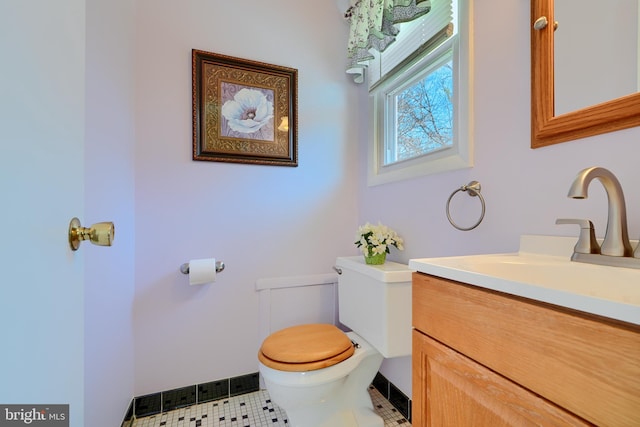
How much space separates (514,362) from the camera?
47 cm

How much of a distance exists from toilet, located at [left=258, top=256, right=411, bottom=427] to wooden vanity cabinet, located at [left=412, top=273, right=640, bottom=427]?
1.37 feet

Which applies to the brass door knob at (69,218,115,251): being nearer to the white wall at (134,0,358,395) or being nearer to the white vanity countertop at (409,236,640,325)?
the white vanity countertop at (409,236,640,325)

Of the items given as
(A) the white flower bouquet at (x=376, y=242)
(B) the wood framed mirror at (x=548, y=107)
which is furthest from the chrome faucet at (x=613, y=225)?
(A) the white flower bouquet at (x=376, y=242)

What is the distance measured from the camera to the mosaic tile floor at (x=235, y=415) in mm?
1326

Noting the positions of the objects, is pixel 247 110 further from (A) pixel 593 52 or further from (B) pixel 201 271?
(A) pixel 593 52

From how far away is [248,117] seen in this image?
5.16 ft

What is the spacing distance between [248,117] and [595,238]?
1.57m

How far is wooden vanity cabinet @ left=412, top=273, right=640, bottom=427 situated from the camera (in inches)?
14.1

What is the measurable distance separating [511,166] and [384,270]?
0.62 metres

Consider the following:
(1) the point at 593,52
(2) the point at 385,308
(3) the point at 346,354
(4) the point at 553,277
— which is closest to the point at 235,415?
(3) the point at 346,354

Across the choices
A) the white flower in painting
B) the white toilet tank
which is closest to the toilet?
the white toilet tank

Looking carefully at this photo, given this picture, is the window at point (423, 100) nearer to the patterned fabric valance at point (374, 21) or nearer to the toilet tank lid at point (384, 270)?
the patterned fabric valance at point (374, 21)

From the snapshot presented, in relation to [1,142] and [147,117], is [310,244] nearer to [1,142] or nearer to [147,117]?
[147,117]

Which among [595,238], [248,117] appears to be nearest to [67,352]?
[595,238]
